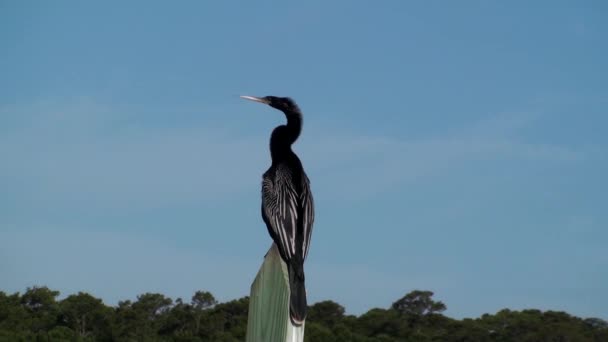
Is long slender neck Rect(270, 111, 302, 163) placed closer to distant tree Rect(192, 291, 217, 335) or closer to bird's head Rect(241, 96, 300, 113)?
bird's head Rect(241, 96, 300, 113)

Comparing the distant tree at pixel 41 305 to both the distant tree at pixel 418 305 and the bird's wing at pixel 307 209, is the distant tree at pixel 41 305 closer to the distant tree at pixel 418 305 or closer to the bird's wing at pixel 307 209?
the distant tree at pixel 418 305

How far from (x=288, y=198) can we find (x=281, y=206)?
4.9 inches

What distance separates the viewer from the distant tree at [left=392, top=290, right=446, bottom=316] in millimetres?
35625

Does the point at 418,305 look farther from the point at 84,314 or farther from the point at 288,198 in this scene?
the point at 288,198

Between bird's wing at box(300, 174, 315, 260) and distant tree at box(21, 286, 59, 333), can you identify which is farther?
distant tree at box(21, 286, 59, 333)

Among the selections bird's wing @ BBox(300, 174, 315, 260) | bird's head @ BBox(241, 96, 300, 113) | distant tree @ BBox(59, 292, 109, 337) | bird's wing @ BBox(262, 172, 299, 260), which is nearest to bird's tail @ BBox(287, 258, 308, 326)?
bird's wing @ BBox(262, 172, 299, 260)

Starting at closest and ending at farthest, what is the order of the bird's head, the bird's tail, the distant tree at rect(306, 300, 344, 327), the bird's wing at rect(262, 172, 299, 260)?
the bird's tail < the bird's wing at rect(262, 172, 299, 260) < the bird's head < the distant tree at rect(306, 300, 344, 327)

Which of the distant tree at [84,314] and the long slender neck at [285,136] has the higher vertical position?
the distant tree at [84,314]

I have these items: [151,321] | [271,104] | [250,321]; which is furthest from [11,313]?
[250,321]

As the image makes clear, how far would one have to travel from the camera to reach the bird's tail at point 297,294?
3992 millimetres

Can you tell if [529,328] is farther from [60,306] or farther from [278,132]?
[278,132]

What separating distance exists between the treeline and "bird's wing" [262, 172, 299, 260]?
18974mm

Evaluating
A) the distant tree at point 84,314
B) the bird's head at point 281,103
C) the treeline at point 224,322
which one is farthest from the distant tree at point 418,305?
the bird's head at point 281,103

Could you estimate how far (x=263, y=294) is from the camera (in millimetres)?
4125
